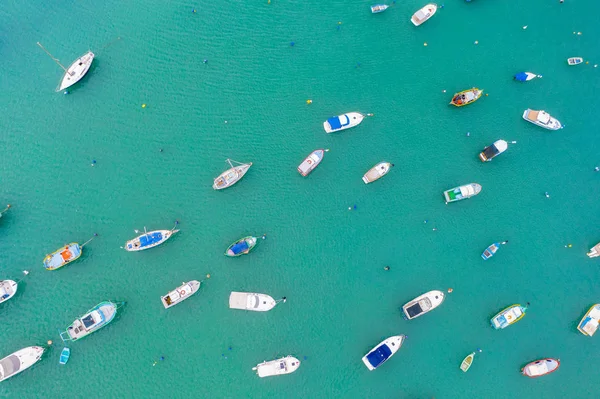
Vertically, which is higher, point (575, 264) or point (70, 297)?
point (70, 297)

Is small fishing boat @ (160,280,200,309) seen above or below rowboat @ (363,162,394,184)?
below

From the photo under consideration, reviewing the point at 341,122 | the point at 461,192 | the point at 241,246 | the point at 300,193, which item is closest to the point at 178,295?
the point at 241,246

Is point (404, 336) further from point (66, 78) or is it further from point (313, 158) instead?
point (66, 78)

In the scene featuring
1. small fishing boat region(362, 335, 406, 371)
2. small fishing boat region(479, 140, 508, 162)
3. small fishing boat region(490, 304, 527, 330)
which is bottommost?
small fishing boat region(490, 304, 527, 330)

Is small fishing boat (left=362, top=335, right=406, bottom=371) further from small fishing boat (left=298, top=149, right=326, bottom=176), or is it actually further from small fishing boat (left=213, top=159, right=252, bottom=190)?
small fishing boat (left=213, top=159, right=252, bottom=190)

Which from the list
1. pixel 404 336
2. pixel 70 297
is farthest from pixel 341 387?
pixel 70 297

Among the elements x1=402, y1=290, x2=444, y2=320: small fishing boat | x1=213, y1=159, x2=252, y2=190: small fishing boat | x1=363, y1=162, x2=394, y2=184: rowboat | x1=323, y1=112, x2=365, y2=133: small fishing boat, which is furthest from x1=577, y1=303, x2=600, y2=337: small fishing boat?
x1=213, y1=159, x2=252, y2=190: small fishing boat
